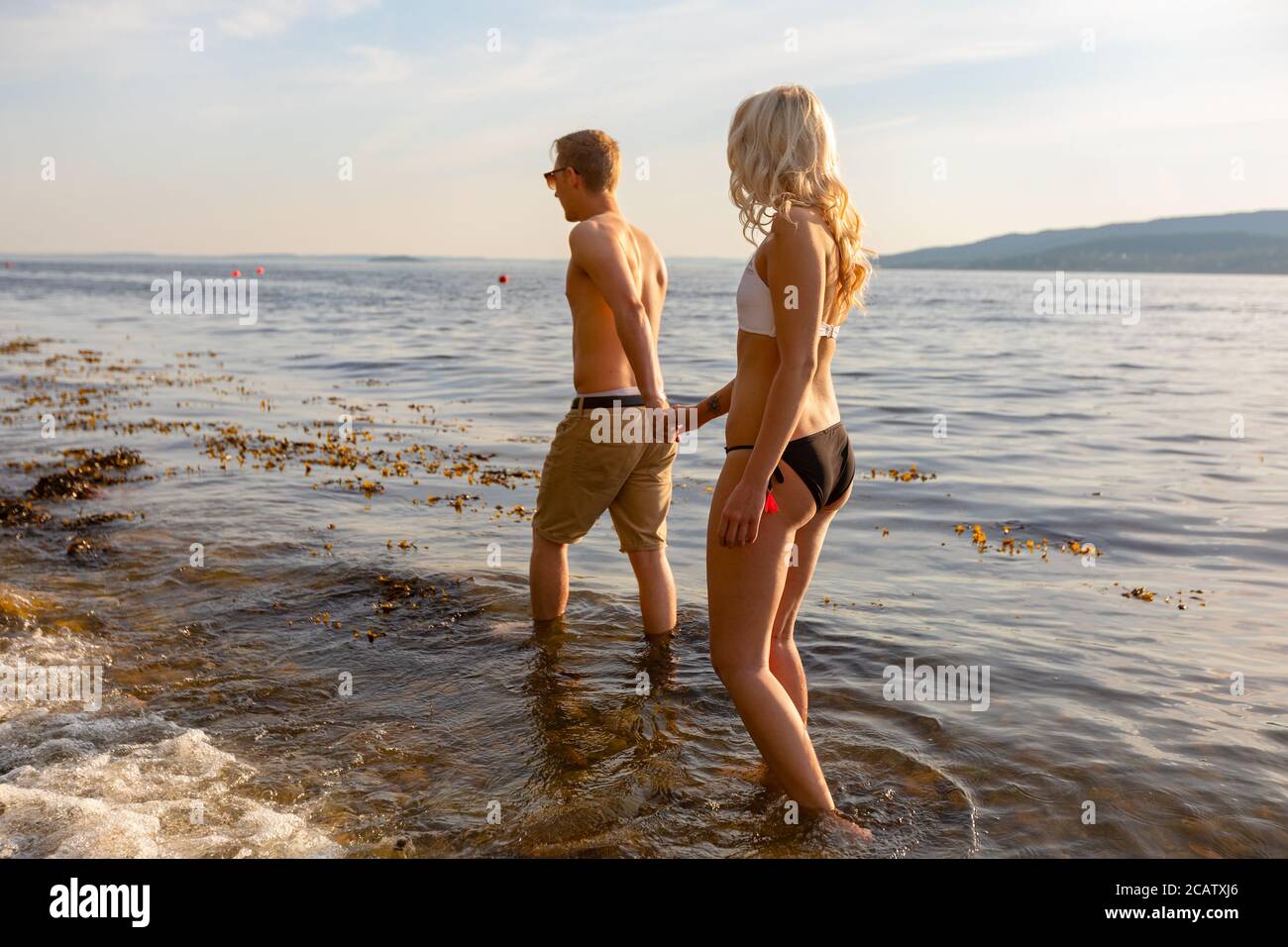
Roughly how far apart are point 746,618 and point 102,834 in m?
2.76

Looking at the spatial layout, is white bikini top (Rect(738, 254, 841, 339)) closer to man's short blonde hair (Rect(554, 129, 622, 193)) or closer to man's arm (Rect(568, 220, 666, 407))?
man's arm (Rect(568, 220, 666, 407))

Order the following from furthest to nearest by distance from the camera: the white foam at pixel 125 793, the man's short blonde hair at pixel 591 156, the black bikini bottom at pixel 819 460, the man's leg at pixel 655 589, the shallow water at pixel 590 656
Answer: the man's leg at pixel 655 589 < the man's short blonde hair at pixel 591 156 < the shallow water at pixel 590 656 < the white foam at pixel 125 793 < the black bikini bottom at pixel 819 460

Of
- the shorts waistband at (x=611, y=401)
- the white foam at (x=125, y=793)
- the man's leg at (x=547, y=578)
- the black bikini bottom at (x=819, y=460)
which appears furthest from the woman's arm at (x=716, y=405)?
the white foam at (x=125, y=793)

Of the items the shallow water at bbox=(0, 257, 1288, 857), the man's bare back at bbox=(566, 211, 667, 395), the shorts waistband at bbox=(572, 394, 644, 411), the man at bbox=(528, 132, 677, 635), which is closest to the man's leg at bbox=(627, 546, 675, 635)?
the man at bbox=(528, 132, 677, 635)

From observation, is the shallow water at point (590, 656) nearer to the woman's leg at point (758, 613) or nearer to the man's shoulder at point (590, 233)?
the woman's leg at point (758, 613)

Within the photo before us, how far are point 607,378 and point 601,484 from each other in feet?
2.08

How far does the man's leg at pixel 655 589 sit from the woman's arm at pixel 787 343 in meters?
2.62

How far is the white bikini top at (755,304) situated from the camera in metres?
3.55

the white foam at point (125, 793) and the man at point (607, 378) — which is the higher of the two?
the man at point (607, 378)

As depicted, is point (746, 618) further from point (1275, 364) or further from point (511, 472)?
point (1275, 364)

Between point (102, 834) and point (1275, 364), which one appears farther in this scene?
point (1275, 364)

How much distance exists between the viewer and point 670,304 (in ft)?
199

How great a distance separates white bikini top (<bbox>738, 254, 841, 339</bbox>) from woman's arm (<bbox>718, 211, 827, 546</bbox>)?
74 millimetres
